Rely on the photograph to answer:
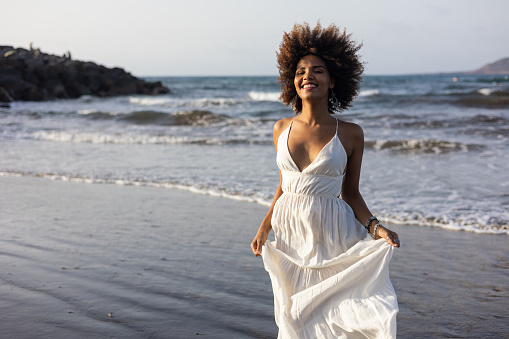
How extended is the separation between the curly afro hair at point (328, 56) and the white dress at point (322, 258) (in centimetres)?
A: 34

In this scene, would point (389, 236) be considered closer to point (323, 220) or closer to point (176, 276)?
point (323, 220)

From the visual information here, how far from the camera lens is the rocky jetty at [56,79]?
31875 millimetres

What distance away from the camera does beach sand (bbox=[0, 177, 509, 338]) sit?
357cm

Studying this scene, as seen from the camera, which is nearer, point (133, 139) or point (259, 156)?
point (259, 156)

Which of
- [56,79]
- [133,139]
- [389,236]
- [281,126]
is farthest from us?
[56,79]

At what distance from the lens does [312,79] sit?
103 inches

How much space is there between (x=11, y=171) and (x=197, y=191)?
3905 mm

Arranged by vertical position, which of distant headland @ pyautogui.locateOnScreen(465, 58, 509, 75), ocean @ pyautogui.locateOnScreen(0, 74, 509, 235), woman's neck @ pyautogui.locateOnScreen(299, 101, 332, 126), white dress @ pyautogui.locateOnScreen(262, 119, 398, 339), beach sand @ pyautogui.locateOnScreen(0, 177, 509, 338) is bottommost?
beach sand @ pyautogui.locateOnScreen(0, 177, 509, 338)

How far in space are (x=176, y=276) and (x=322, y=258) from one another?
2267 mm

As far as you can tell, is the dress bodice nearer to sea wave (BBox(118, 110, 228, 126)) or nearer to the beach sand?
the beach sand

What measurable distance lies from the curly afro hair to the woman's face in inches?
1.6

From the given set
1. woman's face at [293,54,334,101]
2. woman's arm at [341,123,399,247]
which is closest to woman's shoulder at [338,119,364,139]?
woman's arm at [341,123,399,247]

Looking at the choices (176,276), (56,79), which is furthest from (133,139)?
(56,79)

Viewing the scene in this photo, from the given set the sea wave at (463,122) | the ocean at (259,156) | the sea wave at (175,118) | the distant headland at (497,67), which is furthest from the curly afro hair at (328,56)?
the distant headland at (497,67)
